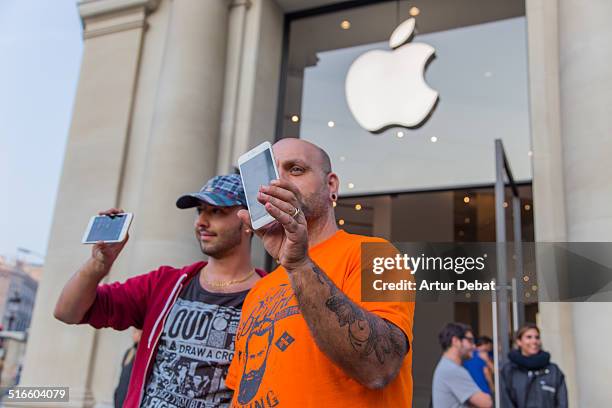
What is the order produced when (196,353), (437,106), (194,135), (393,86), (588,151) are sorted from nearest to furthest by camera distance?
1. (196,353)
2. (588,151)
3. (194,135)
4. (437,106)
5. (393,86)

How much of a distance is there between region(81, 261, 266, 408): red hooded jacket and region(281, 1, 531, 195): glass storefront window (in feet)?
12.7

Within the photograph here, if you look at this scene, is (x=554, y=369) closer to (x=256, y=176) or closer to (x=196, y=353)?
(x=196, y=353)

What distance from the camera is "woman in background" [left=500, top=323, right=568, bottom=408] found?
4402mm

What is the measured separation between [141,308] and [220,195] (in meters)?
0.64

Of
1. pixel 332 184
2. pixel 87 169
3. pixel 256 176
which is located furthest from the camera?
pixel 87 169

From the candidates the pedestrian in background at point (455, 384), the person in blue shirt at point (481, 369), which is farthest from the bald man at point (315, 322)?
the person in blue shirt at point (481, 369)

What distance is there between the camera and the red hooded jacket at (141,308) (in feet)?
7.77

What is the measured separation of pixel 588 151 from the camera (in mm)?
4336

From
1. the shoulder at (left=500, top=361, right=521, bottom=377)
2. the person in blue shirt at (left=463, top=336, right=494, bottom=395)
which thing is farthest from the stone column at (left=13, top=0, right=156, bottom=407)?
the person in blue shirt at (left=463, top=336, right=494, bottom=395)

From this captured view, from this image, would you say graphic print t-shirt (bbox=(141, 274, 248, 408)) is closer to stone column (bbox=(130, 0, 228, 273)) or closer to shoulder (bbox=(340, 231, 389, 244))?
shoulder (bbox=(340, 231, 389, 244))

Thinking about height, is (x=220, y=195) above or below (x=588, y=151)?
below

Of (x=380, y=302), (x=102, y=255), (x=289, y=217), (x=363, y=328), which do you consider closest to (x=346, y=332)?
(x=363, y=328)

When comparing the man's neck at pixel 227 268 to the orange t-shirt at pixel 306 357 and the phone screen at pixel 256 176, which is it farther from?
the phone screen at pixel 256 176

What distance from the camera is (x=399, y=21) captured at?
6.69 meters
